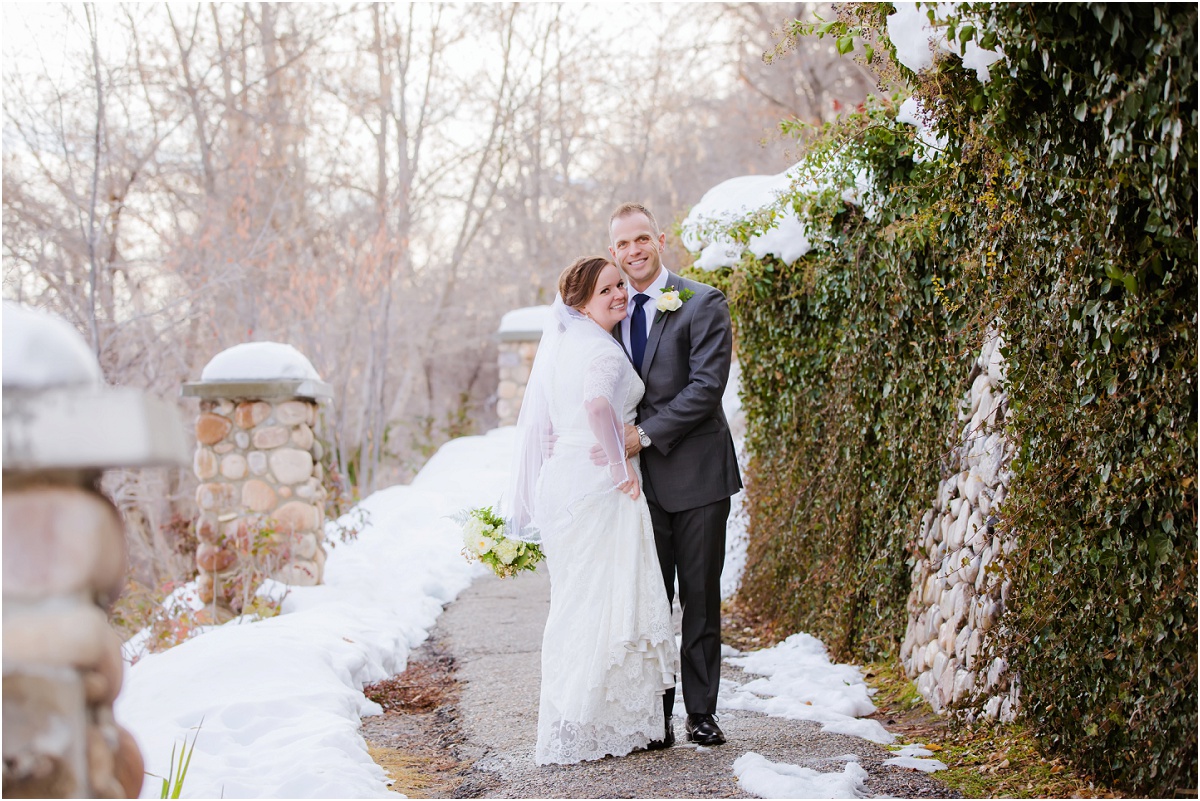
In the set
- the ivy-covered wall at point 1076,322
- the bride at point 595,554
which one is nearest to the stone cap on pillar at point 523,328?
the ivy-covered wall at point 1076,322

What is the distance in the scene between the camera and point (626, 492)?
3.53 metres

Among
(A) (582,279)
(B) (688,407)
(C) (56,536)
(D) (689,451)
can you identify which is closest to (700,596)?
(D) (689,451)

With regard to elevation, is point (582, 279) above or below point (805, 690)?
above

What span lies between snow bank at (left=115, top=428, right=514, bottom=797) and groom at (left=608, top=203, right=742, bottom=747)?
1.15 m

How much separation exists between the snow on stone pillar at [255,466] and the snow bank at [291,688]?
0.41 m

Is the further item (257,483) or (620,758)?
(257,483)

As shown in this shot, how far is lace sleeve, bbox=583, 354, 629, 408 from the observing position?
3.49m

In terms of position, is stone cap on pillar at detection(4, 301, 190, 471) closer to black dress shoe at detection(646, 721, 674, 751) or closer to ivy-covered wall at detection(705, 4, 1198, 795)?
ivy-covered wall at detection(705, 4, 1198, 795)

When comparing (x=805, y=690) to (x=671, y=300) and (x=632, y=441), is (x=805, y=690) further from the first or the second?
(x=671, y=300)

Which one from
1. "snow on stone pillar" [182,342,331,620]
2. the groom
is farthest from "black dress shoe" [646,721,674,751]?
"snow on stone pillar" [182,342,331,620]

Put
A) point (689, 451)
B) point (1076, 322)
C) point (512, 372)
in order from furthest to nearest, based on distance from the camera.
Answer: point (512, 372), point (689, 451), point (1076, 322)

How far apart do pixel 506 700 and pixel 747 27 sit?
499 inches

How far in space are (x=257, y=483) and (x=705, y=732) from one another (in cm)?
418

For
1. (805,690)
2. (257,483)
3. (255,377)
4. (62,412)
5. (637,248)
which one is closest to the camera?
(62,412)
